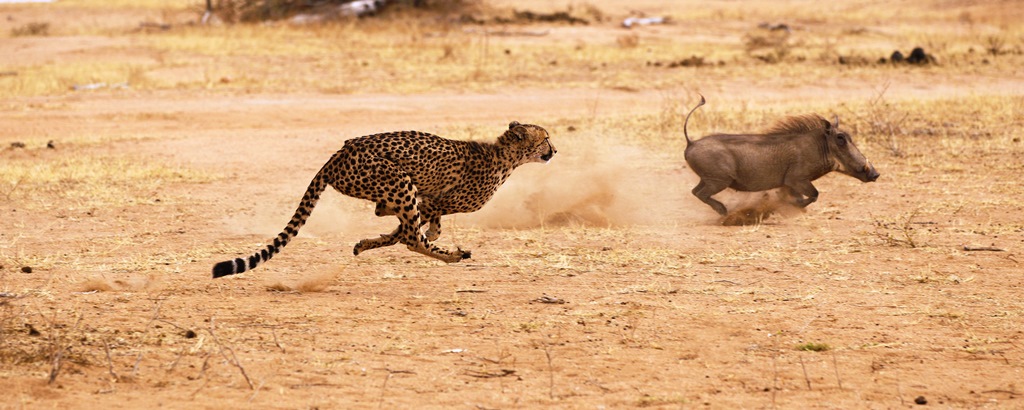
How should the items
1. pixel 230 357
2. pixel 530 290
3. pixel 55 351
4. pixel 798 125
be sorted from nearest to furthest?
1. pixel 55 351
2. pixel 230 357
3. pixel 530 290
4. pixel 798 125

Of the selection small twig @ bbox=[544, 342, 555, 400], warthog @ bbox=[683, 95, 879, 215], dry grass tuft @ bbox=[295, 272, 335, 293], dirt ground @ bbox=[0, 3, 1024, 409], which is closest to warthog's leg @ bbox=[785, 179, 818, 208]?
warthog @ bbox=[683, 95, 879, 215]

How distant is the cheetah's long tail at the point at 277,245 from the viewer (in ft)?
20.5

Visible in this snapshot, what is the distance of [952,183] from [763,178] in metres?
2.50

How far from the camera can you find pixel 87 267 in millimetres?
7676

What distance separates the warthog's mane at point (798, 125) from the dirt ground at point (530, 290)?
0.74 meters

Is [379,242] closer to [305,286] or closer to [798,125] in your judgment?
[305,286]

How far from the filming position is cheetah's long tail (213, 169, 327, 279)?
20.5 ft

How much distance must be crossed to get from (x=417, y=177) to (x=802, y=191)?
3813 millimetres

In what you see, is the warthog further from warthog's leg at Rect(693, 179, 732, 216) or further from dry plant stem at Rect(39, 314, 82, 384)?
dry plant stem at Rect(39, 314, 82, 384)

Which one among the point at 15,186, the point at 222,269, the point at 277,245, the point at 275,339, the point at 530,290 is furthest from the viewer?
the point at 15,186

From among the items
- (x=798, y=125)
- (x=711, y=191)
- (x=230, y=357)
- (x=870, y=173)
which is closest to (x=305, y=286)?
(x=230, y=357)

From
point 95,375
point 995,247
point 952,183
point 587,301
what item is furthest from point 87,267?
point 952,183

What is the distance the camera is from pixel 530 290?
23.7 feet

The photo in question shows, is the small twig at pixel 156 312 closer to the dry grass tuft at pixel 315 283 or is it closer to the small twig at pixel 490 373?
the dry grass tuft at pixel 315 283
